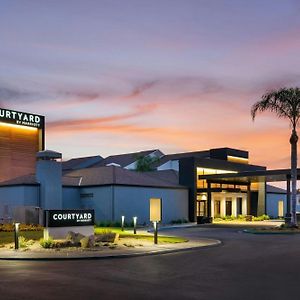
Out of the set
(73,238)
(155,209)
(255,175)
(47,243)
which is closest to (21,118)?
(155,209)

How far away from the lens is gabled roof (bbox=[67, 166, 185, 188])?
44.3m

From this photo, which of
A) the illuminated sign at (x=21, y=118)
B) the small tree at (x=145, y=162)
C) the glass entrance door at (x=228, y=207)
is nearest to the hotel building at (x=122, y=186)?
the illuminated sign at (x=21, y=118)

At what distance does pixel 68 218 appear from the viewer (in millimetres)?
24375

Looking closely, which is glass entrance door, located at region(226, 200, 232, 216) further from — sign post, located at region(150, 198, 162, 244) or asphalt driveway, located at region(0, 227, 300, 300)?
asphalt driveway, located at region(0, 227, 300, 300)

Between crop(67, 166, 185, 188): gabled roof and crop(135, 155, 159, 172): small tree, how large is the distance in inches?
927

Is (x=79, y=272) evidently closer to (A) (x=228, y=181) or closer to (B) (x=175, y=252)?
(B) (x=175, y=252)

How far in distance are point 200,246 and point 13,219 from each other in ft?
70.2

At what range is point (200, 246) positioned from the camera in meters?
22.1

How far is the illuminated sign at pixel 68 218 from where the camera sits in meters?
23.6

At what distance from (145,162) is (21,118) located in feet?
75.9

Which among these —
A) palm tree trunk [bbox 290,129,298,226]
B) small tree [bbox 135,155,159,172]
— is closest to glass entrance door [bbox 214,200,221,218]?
small tree [bbox 135,155,159,172]

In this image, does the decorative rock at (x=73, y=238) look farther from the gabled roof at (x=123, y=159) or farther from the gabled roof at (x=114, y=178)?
the gabled roof at (x=123, y=159)

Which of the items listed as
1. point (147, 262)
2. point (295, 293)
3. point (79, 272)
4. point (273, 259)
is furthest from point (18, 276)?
point (273, 259)

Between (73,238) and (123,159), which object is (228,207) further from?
(73,238)
